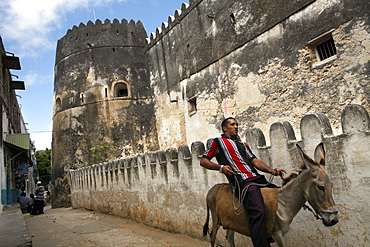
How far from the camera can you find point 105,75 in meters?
17.6

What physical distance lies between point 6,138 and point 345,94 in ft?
41.7

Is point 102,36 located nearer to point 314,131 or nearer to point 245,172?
point 314,131

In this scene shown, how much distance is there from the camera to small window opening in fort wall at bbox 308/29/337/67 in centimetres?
840

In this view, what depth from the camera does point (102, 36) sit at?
1802 centimetres

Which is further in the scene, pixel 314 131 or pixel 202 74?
pixel 202 74

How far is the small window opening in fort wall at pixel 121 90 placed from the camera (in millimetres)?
17891

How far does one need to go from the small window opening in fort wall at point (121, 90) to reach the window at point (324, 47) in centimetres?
1171

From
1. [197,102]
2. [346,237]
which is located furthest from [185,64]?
[346,237]

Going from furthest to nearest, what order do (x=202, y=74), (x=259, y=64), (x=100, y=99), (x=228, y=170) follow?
(x=100, y=99) → (x=202, y=74) → (x=259, y=64) → (x=228, y=170)

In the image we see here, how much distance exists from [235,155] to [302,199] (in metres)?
0.75

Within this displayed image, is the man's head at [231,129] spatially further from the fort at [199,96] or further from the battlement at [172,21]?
the battlement at [172,21]

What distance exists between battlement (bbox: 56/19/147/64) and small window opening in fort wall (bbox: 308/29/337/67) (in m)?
11.9

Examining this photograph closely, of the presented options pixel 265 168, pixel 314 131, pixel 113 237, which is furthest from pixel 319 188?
pixel 113 237

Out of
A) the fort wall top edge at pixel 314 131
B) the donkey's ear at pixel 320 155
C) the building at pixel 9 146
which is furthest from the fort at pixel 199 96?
the building at pixel 9 146
